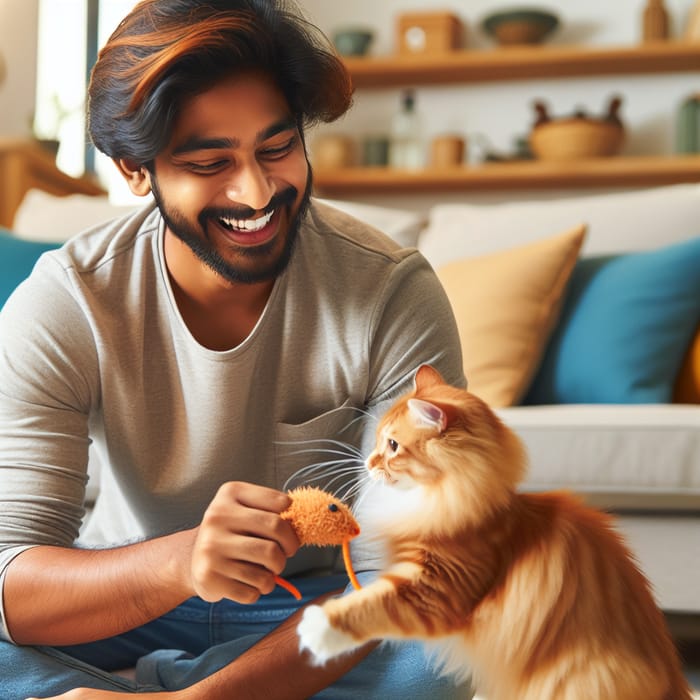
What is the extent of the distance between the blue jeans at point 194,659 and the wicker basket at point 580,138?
116 inches

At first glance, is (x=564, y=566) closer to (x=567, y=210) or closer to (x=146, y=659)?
(x=146, y=659)

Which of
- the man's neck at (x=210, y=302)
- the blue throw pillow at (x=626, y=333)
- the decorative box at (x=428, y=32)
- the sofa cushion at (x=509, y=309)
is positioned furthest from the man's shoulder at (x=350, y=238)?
the decorative box at (x=428, y=32)

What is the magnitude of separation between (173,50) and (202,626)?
30.8 inches

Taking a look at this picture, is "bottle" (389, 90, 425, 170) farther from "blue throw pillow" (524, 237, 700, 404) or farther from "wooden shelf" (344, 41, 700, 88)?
"blue throw pillow" (524, 237, 700, 404)

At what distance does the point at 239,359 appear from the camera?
4.16ft

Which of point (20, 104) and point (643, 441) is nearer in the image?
point (643, 441)

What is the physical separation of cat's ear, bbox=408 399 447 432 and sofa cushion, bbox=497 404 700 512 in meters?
0.95

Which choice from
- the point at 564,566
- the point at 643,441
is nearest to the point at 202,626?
the point at 564,566

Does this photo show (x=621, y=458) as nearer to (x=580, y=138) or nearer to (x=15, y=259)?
(x=15, y=259)

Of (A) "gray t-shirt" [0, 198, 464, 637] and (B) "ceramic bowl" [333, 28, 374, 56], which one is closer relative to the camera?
(A) "gray t-shirt" [0, 198, 464, 637]

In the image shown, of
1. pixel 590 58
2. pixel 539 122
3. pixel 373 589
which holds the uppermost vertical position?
pixel 590 58

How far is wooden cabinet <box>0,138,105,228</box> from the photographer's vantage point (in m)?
3.25

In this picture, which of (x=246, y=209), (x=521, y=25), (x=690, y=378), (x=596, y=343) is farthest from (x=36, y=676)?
(x=521, y=25)

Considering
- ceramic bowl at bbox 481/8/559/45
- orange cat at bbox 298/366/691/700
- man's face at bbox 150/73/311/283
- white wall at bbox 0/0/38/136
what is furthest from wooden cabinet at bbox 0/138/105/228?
orange cat at bbox 298/366/691/700
